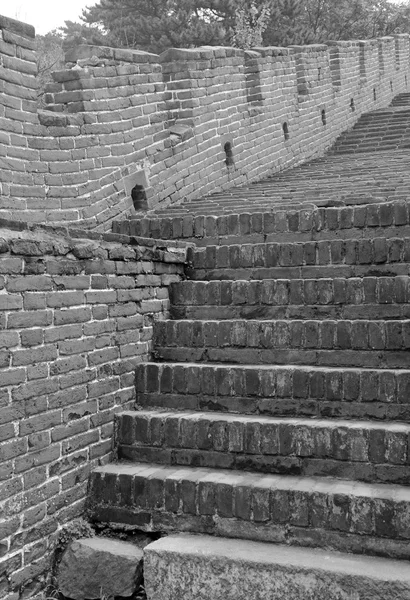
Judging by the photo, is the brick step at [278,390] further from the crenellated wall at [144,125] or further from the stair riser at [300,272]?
the crenellated wall at [144,125]

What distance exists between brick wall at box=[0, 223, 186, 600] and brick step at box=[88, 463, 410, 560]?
0.20 metres

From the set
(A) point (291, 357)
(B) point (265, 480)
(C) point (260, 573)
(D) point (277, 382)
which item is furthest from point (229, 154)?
(C) point (260, 573)

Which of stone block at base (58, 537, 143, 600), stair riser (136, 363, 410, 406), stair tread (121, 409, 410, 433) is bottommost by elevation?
stone block at base (58, 537, 143, 600)

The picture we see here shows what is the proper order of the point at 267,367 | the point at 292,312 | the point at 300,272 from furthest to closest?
1. the point at 300,272
2. the point at 292,312
3. the point at 267,367

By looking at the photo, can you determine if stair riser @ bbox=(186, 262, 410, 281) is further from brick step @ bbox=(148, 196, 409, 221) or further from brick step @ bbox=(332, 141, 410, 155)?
brick step @ bbox=(332, 141, 410, 155)

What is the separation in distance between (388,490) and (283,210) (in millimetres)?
2243

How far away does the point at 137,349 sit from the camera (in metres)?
3.73

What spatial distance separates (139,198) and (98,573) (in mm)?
3133

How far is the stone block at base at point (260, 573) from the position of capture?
2.58 metres

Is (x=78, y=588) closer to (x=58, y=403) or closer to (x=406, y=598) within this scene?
(x=58, y=403)

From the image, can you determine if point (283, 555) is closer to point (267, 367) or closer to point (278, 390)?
point (278, 390)

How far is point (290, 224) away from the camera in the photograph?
14.4 ft

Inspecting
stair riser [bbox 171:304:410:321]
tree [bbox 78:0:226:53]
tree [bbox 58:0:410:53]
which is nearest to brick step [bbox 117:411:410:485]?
stair riser [bbox 171:304:410:321]

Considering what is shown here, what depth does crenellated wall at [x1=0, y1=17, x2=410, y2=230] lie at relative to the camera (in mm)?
4324
